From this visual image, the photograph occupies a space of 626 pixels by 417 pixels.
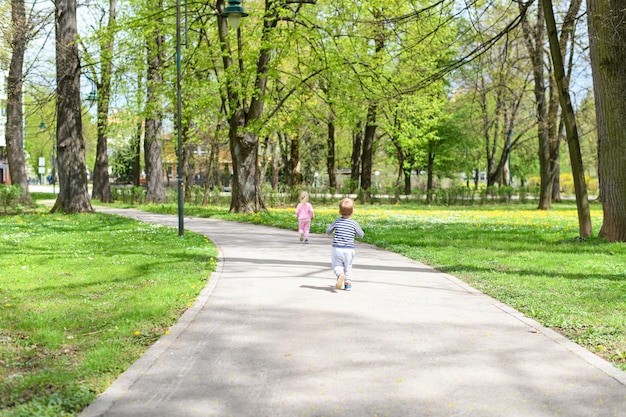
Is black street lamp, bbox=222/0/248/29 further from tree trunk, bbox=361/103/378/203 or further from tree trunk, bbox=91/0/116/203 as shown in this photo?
tree trunk, bbox=361/103/378/203

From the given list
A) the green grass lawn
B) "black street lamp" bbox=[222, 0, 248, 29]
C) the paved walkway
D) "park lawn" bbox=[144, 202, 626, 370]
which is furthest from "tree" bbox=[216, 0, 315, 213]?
the paved walkway

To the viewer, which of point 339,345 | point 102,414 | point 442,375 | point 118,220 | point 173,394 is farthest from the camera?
point 118,220

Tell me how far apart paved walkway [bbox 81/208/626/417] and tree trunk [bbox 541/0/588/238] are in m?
7.13

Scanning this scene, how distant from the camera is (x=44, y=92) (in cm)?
2869

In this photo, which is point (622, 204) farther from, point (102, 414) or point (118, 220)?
point (118, 220)

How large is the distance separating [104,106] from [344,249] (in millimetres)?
27104

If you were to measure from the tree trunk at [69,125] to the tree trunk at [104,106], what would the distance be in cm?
139

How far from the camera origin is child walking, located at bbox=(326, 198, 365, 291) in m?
9.28

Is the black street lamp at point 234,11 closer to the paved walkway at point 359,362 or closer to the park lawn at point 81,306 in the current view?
the park lawn at point 81,306

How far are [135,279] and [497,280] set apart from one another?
544 centimetres

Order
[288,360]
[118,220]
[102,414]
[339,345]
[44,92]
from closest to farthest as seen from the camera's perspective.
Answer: [102,414]
[288,360]
[339,345]
[118,220]
[44,92]

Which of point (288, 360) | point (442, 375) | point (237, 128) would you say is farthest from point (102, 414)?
point (237, 128)

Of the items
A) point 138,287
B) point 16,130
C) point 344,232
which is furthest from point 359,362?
point 16,130

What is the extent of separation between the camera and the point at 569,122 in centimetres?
1480
